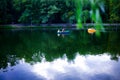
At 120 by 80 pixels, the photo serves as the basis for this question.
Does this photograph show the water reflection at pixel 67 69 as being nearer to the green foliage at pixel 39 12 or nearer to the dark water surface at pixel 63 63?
the dark water surface at pixel 63 63

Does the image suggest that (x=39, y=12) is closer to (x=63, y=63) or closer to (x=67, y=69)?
(x=63, y=63)

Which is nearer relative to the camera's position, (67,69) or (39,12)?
(67,69)

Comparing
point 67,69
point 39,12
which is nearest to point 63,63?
point 67,69

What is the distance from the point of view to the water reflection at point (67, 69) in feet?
38.8

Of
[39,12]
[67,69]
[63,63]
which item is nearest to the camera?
[67,69]

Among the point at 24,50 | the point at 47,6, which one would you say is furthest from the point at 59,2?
the point at 24,50

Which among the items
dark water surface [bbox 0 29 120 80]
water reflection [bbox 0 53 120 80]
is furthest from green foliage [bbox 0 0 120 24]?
water reflection [bbox 0 53 120 80]

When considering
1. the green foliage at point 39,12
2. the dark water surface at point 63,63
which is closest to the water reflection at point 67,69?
the dark water surface at point 63,63

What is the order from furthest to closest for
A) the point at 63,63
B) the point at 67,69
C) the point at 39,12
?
the point at 39,12, the point at 63,63, the point at 67,69

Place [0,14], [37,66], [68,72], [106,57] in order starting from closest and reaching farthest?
[68,72] → [37,66] → [106,57] → [0,14]

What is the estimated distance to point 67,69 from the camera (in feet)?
43.7

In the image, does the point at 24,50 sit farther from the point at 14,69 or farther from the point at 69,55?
the point at 14,69

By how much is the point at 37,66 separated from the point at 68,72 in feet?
Answer: 8.00

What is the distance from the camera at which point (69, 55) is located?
17172mm
